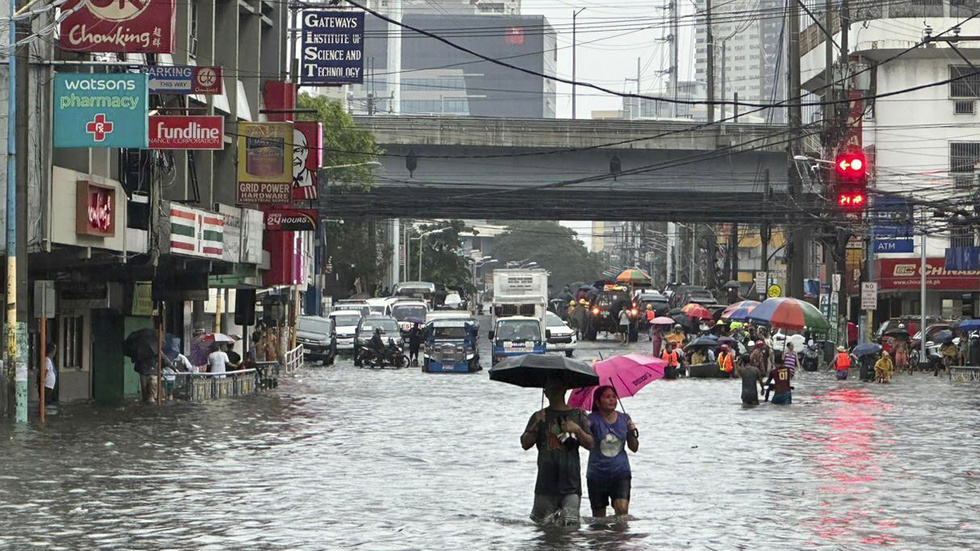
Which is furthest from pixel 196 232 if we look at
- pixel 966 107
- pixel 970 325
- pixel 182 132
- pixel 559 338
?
pixel 966 107

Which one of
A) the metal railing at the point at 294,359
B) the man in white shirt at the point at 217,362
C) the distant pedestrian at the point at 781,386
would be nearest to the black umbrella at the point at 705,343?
the metal railing at the point at 294,359

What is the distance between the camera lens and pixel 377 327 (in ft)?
199

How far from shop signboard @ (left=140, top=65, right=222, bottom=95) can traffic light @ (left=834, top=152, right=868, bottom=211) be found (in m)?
11.1

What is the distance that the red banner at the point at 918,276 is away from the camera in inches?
2758

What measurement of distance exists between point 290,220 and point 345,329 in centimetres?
2066

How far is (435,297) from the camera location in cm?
11312

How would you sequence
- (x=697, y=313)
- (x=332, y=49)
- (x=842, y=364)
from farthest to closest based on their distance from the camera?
1. (x=697, y=313)
2. (x=842, y=364)
3. (x=332, y=49)

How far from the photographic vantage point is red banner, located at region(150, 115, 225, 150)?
1178 inches

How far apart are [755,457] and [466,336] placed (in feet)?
107

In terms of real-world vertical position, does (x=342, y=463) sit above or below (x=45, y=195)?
below

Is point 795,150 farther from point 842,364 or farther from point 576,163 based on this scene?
point 842,364

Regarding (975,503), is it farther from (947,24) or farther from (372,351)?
(947,24)

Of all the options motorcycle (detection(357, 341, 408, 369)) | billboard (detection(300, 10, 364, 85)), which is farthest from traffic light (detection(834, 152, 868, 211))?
motorcycle (detection(357, 341, 408, 369))

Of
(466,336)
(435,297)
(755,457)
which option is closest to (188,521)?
(755,457)
